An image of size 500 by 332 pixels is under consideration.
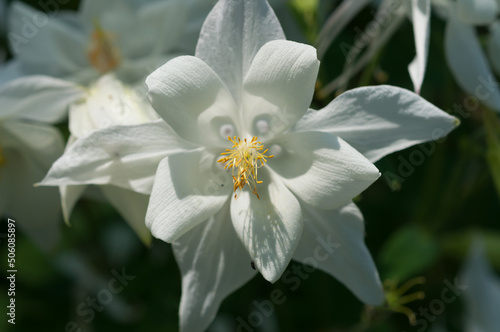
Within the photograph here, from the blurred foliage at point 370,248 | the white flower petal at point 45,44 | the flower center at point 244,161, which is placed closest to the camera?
the flower center at point 244,161

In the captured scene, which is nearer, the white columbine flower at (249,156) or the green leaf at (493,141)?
the white columbine flower at (249,156)

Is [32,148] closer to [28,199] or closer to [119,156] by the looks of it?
[28,199]

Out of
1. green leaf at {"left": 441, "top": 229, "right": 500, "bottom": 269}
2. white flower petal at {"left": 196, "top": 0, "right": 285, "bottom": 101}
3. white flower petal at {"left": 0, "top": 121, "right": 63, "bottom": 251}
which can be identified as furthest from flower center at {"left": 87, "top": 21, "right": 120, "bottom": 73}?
green leaf at {"left": 441, "top": 229, "right": 500, "bottom": 269}

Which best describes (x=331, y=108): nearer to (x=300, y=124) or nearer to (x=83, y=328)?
(x=300, y=124)

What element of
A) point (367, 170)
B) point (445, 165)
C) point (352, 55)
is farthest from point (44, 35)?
point (445, 165)

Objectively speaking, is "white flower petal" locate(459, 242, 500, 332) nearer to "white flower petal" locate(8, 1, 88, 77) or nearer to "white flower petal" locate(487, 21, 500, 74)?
"white flower petal" locate(487, 21, 500, 74)

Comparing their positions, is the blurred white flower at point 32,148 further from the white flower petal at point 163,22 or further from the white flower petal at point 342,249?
the white flower petal at point 342,249

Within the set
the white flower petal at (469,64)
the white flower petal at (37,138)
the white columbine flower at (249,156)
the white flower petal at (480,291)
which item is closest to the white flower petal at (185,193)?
the white columbine flower at (249,156)
